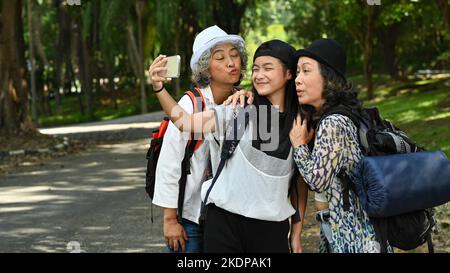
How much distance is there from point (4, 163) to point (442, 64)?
3728 cm

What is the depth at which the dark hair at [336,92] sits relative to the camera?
3625 mm

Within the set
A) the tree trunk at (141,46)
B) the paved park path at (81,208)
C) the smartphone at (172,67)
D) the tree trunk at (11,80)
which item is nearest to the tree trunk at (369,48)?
the tree trunk at (141,46)

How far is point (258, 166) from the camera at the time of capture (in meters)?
3.69

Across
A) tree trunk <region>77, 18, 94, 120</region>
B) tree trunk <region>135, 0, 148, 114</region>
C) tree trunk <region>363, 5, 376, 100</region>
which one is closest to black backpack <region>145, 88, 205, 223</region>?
tree trunk <region>363, 5, 376, 100</region>

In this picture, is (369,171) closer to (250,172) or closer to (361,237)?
(361,237)

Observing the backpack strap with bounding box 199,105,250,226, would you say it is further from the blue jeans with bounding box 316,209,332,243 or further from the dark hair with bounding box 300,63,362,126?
the blue jeans with bounding box 316,209,332,243

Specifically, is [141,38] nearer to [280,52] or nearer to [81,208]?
[81,208]

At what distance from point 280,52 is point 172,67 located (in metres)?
0.52

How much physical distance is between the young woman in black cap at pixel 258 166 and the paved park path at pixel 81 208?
3.96m

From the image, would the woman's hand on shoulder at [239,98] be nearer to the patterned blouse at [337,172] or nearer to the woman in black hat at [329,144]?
the woman in black hat at [329,144]

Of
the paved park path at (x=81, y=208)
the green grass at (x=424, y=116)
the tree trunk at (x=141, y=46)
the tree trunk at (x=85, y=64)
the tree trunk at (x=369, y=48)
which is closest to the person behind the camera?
the paved park path at (x=81, y=208)

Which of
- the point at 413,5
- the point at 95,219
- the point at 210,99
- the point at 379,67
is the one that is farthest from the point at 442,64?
the point at 210,99

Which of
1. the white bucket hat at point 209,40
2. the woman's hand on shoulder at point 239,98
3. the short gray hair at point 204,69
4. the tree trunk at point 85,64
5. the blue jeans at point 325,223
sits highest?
the white bucket hat at point 209,40

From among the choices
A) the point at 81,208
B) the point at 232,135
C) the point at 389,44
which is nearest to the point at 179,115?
the point at 232,135
